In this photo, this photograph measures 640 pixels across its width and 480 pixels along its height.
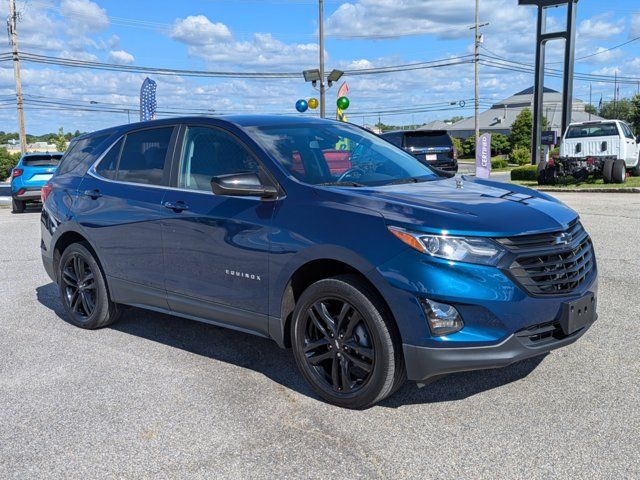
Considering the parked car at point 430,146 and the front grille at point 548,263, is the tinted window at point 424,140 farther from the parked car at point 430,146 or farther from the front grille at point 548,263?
the front grille at point 548,263

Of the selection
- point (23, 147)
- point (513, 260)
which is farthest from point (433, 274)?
point (23, 147)

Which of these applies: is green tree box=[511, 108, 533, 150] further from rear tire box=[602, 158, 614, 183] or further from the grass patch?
rear tire box=[602, 158, 614, 183]

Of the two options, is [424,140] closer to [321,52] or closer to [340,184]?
[321,52]

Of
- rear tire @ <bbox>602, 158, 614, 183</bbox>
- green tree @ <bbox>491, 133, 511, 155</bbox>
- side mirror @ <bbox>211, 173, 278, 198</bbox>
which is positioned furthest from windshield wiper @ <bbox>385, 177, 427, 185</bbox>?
green tree @ <bbox>491, 133, 511, 155</bbox>

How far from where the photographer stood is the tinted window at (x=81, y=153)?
5.96m

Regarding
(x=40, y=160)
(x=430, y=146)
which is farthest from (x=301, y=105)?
(x=40, y=160)

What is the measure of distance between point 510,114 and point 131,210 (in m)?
106

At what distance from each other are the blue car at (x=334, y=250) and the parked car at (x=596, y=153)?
15569 millimetres

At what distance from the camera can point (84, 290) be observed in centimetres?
588

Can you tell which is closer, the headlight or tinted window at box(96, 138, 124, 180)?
the headlight

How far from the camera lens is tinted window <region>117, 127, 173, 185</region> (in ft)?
16.9

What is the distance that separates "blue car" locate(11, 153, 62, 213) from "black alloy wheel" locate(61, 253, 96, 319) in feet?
42.2

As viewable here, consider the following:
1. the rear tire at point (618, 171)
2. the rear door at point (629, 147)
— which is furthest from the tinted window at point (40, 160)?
the rear door at point (629, 147)

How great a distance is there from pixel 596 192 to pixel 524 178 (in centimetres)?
708
